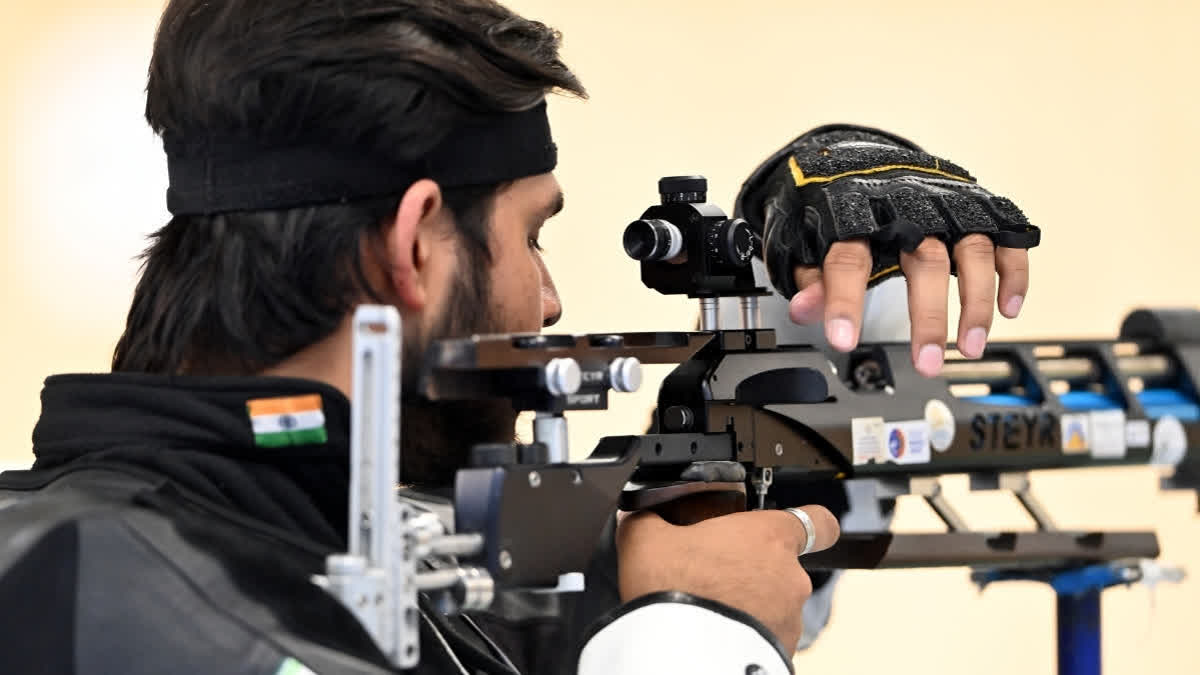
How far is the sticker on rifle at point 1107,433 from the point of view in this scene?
4.76ft

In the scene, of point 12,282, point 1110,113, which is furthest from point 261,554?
point 1110,113

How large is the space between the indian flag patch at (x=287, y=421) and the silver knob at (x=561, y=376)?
152 mm

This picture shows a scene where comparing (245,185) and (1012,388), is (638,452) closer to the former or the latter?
(245,185)

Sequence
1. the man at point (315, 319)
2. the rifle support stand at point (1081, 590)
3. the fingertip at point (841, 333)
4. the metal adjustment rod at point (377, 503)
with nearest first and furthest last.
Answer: the metal adjustment rod at point (377, 503), the man at point (315, 319), the fingertip at point (841, 333), the rifle support stand at point (1081, 590)

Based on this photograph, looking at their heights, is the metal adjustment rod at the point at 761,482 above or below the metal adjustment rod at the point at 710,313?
below

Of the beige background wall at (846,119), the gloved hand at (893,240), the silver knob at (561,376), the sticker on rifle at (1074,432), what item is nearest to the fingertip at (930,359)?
the gloved hand at (893,240)

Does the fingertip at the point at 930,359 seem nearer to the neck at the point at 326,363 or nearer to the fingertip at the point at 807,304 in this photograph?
the fingertip at the point at 807,304

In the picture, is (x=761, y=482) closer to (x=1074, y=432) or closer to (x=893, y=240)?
(x=893, y=240)

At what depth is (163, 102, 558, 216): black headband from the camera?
1.09 meters

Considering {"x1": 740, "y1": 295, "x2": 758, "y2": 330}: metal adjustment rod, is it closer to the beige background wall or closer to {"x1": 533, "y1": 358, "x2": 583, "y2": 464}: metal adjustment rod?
{"x1": 533, "y1": 358, "x2": 583, "y2": 464}: metal adjustment rod

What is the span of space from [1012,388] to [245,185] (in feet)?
2.45

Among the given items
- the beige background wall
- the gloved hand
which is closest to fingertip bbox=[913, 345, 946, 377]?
the gloved hand

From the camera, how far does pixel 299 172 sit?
1088 mm

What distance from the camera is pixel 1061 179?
293 cm
